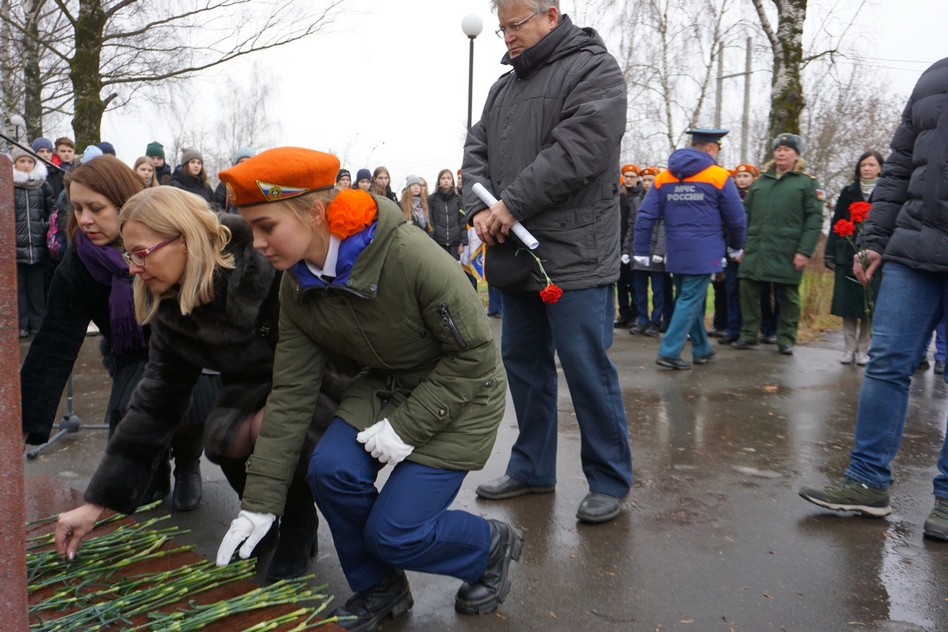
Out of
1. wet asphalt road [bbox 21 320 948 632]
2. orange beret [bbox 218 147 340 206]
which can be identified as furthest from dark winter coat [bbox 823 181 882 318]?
orange beret [bbox 218 147 340 206]

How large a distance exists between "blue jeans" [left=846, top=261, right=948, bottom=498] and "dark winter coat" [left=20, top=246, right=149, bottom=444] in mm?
3225

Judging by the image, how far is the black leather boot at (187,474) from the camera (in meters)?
3.97

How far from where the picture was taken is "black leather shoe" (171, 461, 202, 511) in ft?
13.3

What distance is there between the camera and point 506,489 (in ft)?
13.3

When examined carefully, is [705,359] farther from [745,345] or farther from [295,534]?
[295,534]

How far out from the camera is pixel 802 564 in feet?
11.0

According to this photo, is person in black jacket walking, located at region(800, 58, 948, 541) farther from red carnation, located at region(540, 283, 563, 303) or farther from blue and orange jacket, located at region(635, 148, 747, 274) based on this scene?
blue and orange jacket, located at region(635, 148, 747, 274)

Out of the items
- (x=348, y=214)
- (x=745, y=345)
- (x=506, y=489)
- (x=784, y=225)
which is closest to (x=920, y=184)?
(x=506, y=489)

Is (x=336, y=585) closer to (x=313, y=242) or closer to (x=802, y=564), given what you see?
(x=313, y=242)

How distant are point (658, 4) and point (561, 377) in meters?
20.6

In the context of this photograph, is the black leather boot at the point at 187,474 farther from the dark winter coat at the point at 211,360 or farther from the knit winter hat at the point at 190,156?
the knit winter hat at the point at 190,156

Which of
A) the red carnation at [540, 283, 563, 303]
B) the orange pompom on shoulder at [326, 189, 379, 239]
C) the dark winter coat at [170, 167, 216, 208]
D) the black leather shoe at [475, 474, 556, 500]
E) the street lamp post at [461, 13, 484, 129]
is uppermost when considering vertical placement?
the street lamp post at [461, 13, 484, 129]

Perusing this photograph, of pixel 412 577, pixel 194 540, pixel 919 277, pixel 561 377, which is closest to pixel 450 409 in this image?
pixel 412 577

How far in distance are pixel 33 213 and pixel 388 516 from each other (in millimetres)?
8437
